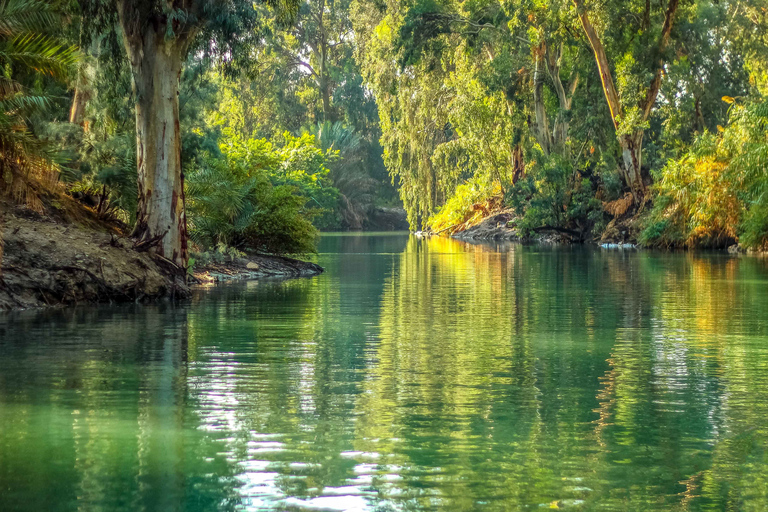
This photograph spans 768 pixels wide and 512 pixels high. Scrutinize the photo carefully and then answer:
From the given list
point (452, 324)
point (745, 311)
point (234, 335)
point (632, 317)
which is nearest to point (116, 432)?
Answer: point (234, 335)

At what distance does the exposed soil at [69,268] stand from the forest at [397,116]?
1.79ft

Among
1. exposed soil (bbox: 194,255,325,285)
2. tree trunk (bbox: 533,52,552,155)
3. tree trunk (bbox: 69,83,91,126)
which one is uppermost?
tree trunk (bbox: 533,52,552,155)

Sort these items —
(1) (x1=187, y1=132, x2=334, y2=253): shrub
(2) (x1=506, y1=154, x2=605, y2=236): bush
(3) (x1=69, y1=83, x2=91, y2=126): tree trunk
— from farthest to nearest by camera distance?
(2) (x1=506, y1=154, x2=605, y2=236): bush < (3) (x1=69, y1=83, x2=91, y2=126): tree trunk < (1) (x1=187, y1=132, x2=334, y2=253): shrub

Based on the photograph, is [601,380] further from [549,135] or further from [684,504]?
[549,135]

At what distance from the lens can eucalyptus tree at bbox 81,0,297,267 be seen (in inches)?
717

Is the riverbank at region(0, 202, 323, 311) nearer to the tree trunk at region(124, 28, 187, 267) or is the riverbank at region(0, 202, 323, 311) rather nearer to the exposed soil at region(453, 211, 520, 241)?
the tree trunk at region(124, 28, 187, 267)

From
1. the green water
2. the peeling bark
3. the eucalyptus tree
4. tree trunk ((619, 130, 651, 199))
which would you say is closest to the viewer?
the green water

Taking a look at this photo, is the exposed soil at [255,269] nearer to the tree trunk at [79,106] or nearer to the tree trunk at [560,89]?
the tree trunk at [79,106]

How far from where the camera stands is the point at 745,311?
15.7 m

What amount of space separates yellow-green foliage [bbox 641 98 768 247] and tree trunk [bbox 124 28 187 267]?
1964cm

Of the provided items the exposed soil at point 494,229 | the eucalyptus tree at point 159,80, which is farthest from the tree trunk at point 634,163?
the eucalyptus tree at point 159,80

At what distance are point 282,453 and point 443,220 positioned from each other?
206ft

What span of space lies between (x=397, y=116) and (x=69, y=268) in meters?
49.0

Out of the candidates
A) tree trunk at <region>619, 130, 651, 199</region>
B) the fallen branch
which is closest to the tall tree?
tree trunk at <region>619, 130, 651, 199</region>
